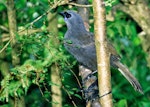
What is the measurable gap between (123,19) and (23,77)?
Answer: 344cm

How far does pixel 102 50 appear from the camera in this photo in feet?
10.6

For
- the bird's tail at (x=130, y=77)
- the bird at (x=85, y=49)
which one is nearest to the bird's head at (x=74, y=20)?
the bird at (x=85, y=49)

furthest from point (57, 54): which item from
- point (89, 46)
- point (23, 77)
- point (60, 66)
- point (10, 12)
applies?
point (10, 12)

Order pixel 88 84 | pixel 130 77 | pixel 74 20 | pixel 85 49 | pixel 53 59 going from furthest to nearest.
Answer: pixel 74 20, pixel 85 49, pixel 130 77, pixel 88 84, pixel 53 59

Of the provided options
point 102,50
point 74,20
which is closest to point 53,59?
point 102,50

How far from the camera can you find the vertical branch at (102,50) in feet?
10.4

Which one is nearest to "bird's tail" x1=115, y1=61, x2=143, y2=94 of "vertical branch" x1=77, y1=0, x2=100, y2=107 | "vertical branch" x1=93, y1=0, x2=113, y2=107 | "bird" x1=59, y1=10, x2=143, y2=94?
"bird" x1=59, y1=10, x2=143, y2=94

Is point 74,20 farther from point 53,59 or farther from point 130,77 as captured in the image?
point 53,59

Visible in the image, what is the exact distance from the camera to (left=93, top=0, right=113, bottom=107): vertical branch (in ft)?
10.4

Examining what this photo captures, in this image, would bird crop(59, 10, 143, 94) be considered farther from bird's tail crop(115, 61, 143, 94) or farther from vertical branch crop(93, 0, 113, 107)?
vertical branch crop(93, 0, 113, 107)

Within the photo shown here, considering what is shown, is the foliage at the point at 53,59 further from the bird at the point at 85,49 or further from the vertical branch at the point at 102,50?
the vertical branch at the point at 102,50

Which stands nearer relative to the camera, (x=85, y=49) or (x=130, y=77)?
(x=130, y=77)

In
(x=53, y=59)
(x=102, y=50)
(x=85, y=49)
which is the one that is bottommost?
(x=85, y=49)

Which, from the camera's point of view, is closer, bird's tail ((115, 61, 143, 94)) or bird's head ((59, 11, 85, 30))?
bird's tail ((115, 61, 143, 94))
